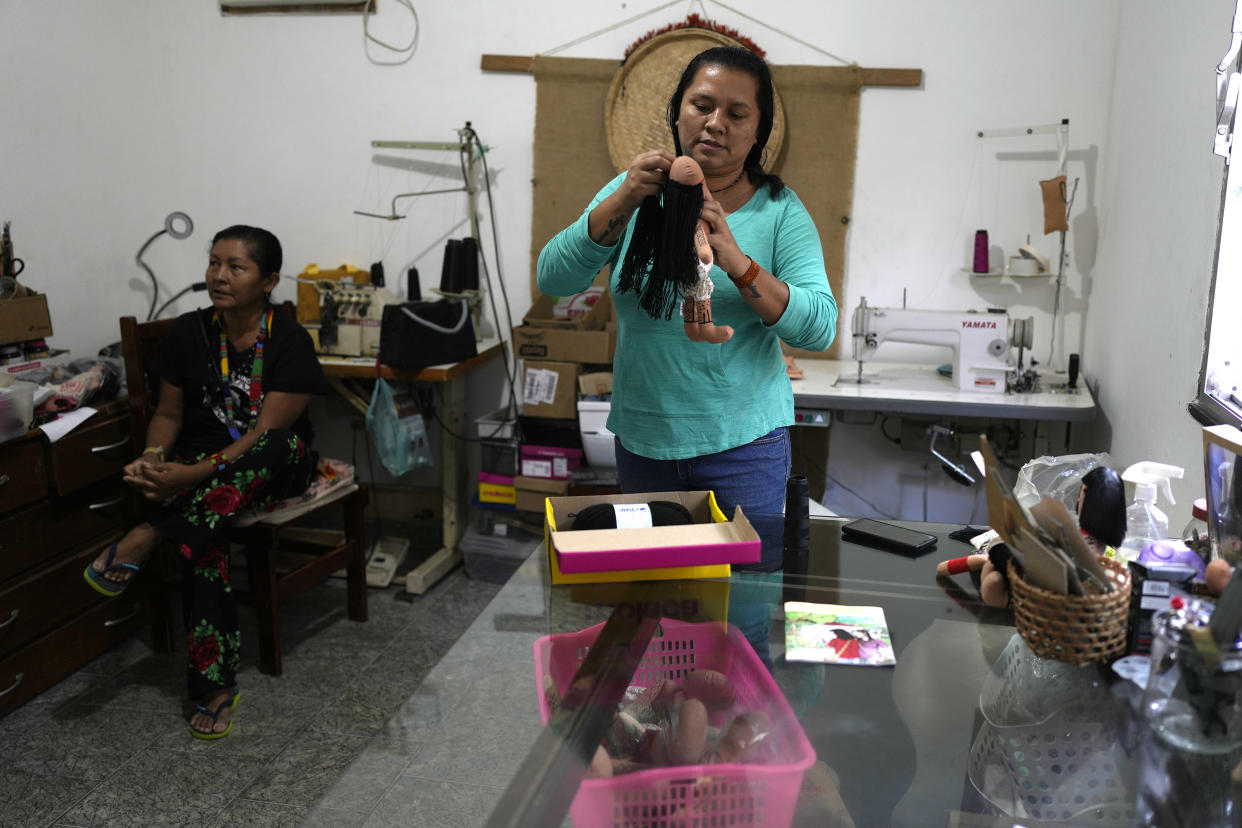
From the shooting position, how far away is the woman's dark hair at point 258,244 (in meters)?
2.71

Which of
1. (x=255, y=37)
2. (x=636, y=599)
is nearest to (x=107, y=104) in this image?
(x=255, y=37)

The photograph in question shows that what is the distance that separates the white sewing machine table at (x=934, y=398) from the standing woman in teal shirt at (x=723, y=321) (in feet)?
4.25

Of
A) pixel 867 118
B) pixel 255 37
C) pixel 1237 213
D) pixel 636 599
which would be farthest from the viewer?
pixel 255 37

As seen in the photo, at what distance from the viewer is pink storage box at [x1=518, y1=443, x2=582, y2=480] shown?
3.39 meters

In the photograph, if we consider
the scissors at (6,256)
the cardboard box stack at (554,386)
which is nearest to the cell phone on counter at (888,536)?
the cardboard box stack at (554,386)

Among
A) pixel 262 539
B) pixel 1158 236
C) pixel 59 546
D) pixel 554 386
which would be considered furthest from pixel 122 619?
pixel 1158 236

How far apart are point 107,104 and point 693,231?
3.02 metres

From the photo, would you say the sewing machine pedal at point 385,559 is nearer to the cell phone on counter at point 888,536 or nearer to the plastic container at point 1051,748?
the cell phone on counter at point 888,536

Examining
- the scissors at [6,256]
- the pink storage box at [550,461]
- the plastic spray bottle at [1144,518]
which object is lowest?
the pink storage box at [550,461]

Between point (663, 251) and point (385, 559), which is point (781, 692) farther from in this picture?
point (385, 559)

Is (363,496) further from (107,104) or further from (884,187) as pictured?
(884,187)

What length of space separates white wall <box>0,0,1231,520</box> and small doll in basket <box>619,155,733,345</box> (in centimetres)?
175

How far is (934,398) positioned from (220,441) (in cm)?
208

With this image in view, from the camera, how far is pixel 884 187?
11.6ft
